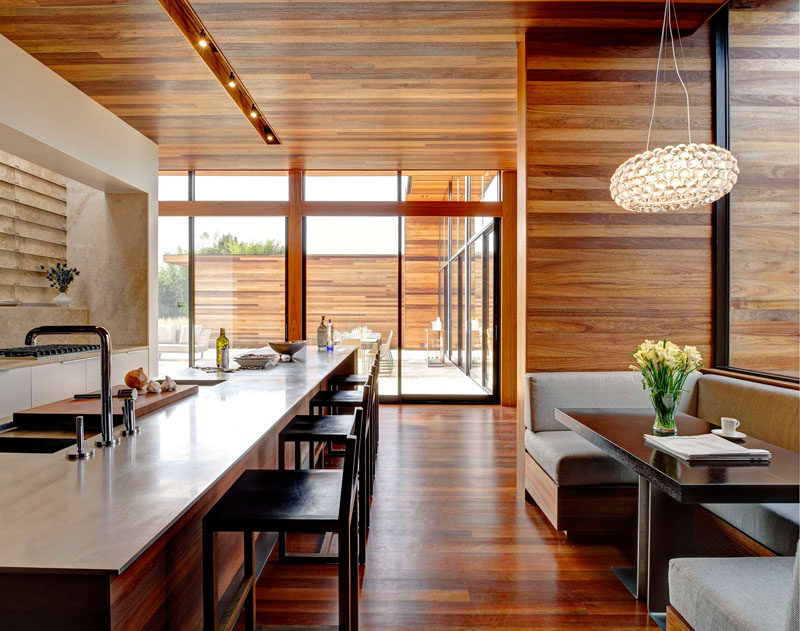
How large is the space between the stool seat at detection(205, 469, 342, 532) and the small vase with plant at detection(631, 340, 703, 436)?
1.44m

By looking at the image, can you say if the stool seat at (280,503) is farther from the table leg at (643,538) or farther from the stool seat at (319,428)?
the table leg at (643,538)

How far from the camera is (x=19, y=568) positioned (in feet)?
2.80

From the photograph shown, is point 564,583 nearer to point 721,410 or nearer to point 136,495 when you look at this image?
point 721,410

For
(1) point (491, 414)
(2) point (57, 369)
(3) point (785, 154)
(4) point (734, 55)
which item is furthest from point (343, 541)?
(1) point (491, 414)

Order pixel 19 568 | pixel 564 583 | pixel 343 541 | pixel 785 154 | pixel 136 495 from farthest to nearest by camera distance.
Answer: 1. pixel 785 154
2. pixel 564 583
3. pixel 343 541
4. pixel 136 495
5. pixel 19 568

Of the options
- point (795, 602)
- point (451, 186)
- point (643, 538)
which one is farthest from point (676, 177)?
point (451, 186)

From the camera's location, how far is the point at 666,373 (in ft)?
7.42

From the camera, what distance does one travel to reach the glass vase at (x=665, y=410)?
2293mm

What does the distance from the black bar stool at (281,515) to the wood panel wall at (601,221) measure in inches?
84.9

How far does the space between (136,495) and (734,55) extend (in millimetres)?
4294

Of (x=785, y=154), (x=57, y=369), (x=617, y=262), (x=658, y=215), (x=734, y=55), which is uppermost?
(x=734, y=55)

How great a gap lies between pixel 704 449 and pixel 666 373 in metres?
0.38

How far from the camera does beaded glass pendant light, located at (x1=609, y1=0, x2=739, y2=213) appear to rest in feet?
8.80

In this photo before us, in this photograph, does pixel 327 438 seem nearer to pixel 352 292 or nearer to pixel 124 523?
pixel 124 523
